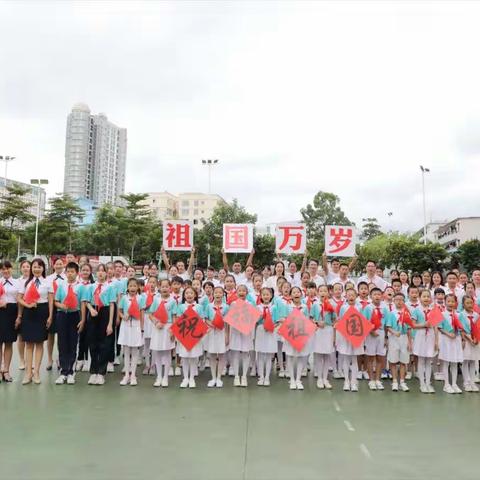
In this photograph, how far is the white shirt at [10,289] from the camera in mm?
5959

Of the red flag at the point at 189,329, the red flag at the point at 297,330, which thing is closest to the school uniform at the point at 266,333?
the red flag at the point at 297,330

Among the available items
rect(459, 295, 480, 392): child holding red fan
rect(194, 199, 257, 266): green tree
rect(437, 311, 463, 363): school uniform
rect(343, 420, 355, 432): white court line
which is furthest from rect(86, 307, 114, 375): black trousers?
rect(194, 199, 257, 266): green tree

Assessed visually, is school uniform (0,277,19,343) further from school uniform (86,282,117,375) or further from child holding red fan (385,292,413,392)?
child holding red fan (385,292,413,392)

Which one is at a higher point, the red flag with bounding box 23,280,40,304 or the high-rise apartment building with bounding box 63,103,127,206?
the high-rise apartment building with bounding box 63,103,127,206

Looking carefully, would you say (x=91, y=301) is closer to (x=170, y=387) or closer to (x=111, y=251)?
(x=170, y=387)

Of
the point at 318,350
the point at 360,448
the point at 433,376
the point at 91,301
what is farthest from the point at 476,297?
the point at 91,301

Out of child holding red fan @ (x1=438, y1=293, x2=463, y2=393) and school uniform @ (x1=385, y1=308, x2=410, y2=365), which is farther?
school uniform @ (x1=385, y1=308, x2=410, y2=365)

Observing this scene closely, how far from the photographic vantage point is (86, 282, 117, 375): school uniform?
603cm

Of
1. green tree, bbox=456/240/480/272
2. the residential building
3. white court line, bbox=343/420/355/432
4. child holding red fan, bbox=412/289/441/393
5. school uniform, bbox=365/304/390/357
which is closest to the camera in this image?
white court line, bbox=343/420/355/432

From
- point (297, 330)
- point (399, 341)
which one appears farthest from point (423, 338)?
point (297, 330)

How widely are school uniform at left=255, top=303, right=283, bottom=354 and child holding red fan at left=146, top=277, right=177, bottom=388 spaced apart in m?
1.09

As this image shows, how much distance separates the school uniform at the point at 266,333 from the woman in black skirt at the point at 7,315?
3005 millimetres

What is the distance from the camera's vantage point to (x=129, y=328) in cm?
608

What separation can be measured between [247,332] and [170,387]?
1.15 m
